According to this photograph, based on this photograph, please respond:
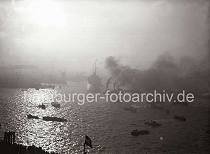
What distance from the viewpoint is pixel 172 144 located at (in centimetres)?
9544

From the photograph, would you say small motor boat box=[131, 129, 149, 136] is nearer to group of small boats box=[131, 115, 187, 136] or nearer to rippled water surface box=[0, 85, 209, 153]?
group of small boats box=[131, 115, 187, 136]

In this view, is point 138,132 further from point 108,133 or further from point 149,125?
point 149,125

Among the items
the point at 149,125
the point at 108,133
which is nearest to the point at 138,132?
→ the point at 108,133

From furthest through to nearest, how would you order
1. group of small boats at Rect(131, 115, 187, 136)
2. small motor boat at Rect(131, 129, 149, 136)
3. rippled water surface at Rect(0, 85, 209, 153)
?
group of small boats at Rect(131, 115, 187, 136), small motor boat at Rect(131, 129, 149, 136), rippled water surface at Rect(0, 85, 209, 153)

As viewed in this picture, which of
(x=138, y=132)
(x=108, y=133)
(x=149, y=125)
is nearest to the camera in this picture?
(x=138, y=132)

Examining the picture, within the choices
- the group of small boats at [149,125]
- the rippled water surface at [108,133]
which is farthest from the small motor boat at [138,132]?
the rippled water surface at [108,133]

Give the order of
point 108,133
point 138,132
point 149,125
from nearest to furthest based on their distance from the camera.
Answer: point 138,132 → point 108,133 → point 149,125

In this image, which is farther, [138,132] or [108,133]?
[108,133]

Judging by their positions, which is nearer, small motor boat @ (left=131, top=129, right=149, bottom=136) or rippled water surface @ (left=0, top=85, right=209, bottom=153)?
rippled water surface @ (left=0, top=85, right=209, bottom=153)

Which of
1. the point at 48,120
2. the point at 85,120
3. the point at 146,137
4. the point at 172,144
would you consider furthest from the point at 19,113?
the point at 172,144

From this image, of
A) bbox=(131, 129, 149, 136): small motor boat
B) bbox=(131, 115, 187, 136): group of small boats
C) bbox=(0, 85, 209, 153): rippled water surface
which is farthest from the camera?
bbox=(131, 115, 187, 136): group of small boats

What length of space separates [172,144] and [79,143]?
32285 millimetres

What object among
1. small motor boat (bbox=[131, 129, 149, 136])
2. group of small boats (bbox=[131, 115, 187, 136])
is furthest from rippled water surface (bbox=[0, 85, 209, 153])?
group of small boats (bbox=[131, 115, 187, 136])

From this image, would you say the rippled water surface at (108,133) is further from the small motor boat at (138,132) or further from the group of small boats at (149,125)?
the group of small boats at (149,125)
